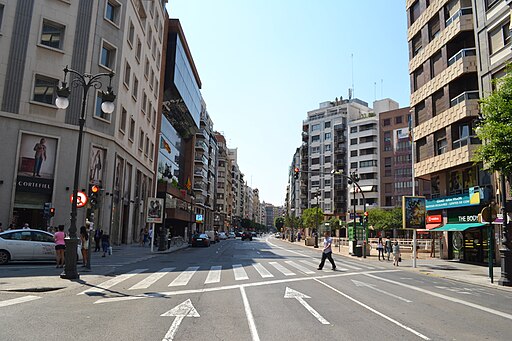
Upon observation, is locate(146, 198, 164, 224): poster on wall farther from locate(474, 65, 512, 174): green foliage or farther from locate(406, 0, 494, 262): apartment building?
locate(474, 65, 512, 174): green foliage

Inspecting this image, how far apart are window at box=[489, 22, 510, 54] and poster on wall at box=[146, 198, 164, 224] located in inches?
960

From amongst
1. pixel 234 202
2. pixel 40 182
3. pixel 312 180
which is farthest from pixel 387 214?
pixel 234 202

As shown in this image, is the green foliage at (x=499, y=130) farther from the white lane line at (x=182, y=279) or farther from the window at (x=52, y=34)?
the window at (x=52, y=34)

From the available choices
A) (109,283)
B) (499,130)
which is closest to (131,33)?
(109,283)

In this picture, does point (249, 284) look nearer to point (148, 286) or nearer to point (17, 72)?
point (148, 286)

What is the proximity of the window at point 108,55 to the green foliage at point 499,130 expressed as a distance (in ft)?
86.6

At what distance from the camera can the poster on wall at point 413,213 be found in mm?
24328

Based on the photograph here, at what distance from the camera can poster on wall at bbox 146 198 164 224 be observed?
97.6ft

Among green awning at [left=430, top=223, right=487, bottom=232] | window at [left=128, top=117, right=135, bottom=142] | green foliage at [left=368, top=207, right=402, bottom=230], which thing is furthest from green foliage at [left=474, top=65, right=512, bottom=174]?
green foliage at [left=368, top=207, right=402, bottom=230]

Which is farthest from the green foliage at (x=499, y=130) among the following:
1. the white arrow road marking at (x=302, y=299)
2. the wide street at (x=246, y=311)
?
the white arrow road marking at (x=302, y=299)

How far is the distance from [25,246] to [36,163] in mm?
12297

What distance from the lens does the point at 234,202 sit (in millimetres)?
162750

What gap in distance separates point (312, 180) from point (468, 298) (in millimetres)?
92916

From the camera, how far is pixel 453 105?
1110 inches
